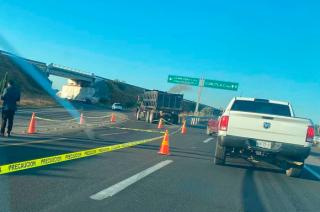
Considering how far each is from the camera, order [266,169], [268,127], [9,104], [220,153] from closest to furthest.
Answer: [268,127] < [220,153] < [266,169] < [9,104]

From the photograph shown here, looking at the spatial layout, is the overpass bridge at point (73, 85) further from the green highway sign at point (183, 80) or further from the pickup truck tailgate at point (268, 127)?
the pickup truck tailgate at point (268, 127)

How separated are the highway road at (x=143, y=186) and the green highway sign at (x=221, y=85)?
46231 millimetres

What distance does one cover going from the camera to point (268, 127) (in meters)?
10.8

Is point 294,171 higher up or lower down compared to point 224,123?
lower down

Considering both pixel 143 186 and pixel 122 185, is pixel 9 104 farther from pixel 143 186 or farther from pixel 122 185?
pixel 143 186

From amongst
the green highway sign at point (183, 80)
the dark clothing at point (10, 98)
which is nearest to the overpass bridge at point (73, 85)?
the green highway sign at point (183, 80)

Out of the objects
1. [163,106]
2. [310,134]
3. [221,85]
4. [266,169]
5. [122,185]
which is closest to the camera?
[122,185]

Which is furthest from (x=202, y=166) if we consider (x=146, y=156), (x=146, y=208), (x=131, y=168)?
(x=146, y=208)

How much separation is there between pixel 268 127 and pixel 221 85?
47950mm

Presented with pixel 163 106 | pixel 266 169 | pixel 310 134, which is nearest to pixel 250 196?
pixel 310 134

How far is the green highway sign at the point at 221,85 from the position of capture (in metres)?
58.3

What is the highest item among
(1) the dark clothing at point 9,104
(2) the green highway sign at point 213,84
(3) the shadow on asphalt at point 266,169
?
(2) the green highway sign at point 213,84

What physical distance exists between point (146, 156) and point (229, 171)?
8.34ft

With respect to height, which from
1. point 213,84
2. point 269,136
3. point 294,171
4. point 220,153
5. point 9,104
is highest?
point 213,84
